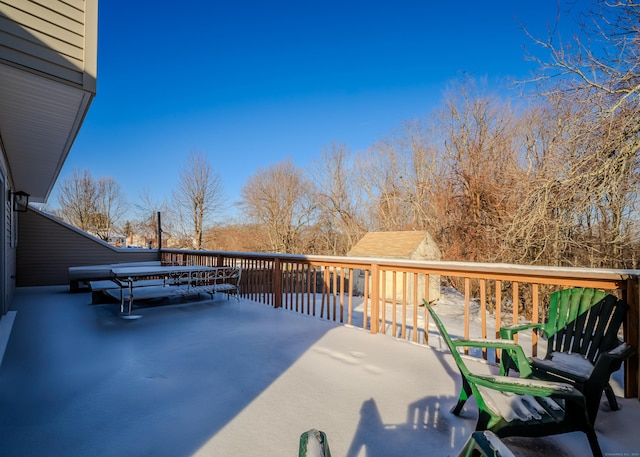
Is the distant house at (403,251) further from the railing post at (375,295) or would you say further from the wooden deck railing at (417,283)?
the railing post at (375,295)

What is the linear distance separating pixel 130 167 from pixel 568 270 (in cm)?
2245

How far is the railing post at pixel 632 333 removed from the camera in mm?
2209

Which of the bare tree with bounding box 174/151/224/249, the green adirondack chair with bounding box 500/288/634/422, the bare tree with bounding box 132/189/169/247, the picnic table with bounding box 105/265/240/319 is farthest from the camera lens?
the bare tree with bounding box 132/189/169/247

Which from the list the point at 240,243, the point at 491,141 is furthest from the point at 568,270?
the point at 240,243

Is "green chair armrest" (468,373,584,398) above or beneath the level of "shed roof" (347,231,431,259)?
beneath

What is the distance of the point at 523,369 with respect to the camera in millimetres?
2162

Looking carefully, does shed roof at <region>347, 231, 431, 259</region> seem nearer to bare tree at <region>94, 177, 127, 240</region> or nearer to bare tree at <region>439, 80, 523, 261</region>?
bare tree at <region>439, 80, 523, 261</region>

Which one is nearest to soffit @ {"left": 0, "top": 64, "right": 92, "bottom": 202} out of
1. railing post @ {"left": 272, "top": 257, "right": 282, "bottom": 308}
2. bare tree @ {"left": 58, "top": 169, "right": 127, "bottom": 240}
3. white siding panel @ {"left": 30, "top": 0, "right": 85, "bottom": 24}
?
white siding panel @ {"left": 30, "top": 0, "right": 85, "bottom": 24}

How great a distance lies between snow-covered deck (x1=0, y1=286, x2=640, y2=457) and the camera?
5.62 ft

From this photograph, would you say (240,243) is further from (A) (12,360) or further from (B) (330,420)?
(B) (330,420)

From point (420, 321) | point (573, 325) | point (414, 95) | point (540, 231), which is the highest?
point (414, 95)

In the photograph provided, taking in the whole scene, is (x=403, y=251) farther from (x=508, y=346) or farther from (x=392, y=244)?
(x=508, y=346)

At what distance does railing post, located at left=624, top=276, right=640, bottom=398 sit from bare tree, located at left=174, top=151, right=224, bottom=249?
1786 cm

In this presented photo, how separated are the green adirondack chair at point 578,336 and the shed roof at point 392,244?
6.88m
